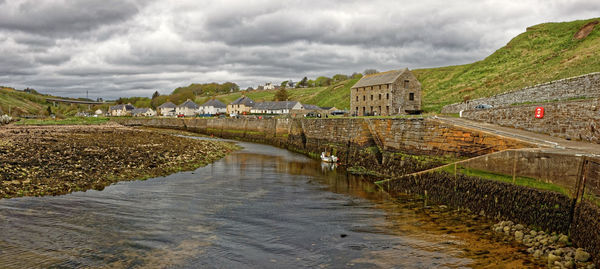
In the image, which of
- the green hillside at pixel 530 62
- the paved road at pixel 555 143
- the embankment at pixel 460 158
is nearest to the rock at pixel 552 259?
the embankment at pixel 460 158

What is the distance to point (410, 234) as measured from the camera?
11812 millimetres

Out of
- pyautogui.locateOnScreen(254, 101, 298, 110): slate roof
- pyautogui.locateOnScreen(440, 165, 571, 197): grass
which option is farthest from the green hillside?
pyautogui.locateOnScreen(254, 101, 298, 110): slate roof

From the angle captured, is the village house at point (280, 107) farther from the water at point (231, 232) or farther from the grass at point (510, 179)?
the grass at point (510, 179)

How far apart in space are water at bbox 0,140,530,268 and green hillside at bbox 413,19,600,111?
34.5 metres

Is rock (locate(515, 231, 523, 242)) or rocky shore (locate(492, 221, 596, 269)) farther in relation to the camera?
rock (locate(515, 231, 523, 242))

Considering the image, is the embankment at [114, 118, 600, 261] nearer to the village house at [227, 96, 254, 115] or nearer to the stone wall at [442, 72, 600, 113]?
the stone wall at [442, 72, 600, 113]

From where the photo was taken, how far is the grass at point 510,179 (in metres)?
11.0

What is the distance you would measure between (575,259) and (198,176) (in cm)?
1900

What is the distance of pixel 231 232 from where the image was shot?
38.5ft

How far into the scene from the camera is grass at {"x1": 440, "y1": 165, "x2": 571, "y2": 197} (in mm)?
10985

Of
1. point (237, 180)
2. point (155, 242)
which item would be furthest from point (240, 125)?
point (155, 242)

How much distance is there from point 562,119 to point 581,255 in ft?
41.2

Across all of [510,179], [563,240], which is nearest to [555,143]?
[510,179]

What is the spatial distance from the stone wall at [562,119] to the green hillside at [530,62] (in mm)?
19323
